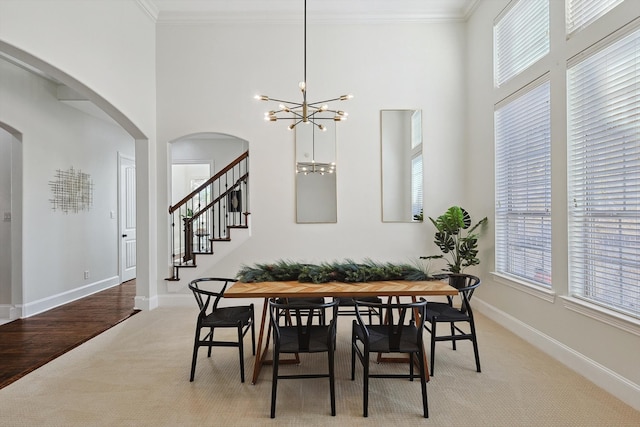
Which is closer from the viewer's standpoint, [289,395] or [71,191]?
[289,395]

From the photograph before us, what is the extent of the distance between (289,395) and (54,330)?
3243 mm

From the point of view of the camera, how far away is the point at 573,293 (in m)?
3.01

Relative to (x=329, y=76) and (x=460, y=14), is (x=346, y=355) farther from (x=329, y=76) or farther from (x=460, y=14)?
(x=460, y=14)

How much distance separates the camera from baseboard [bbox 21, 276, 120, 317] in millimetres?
4670

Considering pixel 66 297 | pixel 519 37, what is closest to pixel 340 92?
pixel 519 37

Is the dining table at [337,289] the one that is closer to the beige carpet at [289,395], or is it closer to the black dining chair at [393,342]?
the black dining chair at [393,342]

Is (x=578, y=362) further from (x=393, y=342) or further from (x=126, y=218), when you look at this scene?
(x=126, y=218)

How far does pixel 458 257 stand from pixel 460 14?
346 centimetres

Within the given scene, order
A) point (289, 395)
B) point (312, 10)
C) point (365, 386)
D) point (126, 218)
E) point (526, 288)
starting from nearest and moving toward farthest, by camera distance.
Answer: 1. point (365, 386)
2. point (289, 395)
3. point (526, 288)
4. point (312, 10)
5. point (126, 218)

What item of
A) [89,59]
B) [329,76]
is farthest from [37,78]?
[329,76]

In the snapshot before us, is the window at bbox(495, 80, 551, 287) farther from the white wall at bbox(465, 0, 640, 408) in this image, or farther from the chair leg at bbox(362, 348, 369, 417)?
the chair leg at bbox(362, 348, 369, 417)

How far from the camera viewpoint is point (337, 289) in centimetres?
264

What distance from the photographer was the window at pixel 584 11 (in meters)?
2.65

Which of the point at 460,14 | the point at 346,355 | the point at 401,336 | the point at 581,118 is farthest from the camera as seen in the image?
the point at 460,14
